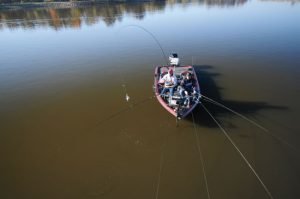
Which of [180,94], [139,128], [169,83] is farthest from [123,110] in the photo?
[180,94]

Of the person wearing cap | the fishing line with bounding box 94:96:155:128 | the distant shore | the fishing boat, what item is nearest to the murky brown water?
the fishing line with bounding box 94:96:155:128

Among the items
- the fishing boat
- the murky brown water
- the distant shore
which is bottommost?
the murky brown water

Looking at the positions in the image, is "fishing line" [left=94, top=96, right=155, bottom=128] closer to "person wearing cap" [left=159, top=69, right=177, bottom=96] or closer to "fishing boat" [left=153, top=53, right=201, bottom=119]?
"fishing boat" [left=153, top=53, right=201, bottom=119]

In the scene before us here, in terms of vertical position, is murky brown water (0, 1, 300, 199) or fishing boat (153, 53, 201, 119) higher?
fishing boat (153, 53, 201, 119)

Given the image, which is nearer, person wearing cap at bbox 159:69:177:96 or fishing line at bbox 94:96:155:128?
fishing line at bbox 94:96:155:128

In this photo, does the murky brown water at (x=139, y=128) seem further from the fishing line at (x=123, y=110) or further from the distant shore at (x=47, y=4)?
the distant shore at (x=47, y=4)

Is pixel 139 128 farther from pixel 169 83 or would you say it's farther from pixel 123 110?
pixel 169 83

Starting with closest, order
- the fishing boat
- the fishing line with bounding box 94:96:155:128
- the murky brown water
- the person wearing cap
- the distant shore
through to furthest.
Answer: the murky brown water < the fishing boat < the fishing line with bounding box 94:96:155:128 < the person wearing cap < the distant shore

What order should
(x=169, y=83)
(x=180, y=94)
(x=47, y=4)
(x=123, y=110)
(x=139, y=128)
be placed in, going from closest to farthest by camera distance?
1. (x=139, y=128)
2. (x=180, y=94)
3. (x=169, y=83)
4. (x=123, y=110)
5. (x=47, y=4)

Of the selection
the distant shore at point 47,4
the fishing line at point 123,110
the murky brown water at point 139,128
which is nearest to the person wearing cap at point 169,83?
the murky brown water at point 139,128
